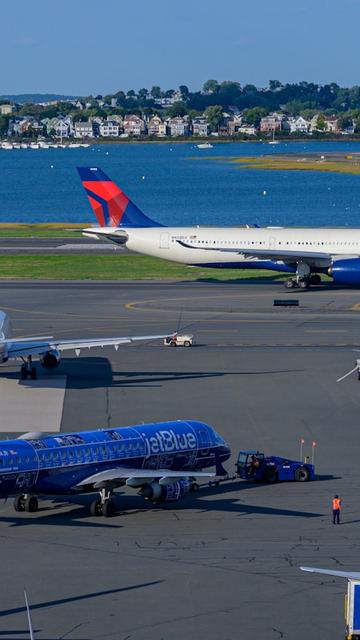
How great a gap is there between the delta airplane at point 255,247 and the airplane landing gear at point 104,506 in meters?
63.8

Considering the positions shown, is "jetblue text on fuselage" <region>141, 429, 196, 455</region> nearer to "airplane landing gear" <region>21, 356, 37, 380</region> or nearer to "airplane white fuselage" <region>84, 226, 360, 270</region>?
"airplane landing gear" <region>21, 356, 37, 380</region>

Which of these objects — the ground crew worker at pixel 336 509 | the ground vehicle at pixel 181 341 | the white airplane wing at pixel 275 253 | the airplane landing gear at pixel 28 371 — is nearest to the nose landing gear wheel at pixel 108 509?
the ground crew worker at pixel 336 509

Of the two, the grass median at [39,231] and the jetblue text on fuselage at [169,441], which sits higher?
the jetblue text on fuselage at [169,441]

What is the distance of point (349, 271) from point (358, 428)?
1891 inches

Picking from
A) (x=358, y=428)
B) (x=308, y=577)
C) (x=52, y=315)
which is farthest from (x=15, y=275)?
(x=308, y=577)

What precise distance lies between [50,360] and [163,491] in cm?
3037

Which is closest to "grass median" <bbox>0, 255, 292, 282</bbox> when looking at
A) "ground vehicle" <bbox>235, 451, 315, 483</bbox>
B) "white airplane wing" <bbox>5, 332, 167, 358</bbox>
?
"white airplane wing" <bbox>5, 332, 167, 358</bbox>

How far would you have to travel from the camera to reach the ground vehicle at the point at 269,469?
58281mm

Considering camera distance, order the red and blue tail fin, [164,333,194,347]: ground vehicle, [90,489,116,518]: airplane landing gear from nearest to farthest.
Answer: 1. [90,489,116,518]: airplane landing gear
2. [164,333,194,347]: ground vehicle
3. the red and blue tail fin

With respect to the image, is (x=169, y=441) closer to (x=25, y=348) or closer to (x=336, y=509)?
(x=336, y=509)

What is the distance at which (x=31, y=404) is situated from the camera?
240ft

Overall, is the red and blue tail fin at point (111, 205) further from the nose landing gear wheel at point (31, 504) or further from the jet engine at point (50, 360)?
the nose landing gear wheel at point (31, 504)

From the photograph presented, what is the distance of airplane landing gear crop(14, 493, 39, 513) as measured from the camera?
5206 centimetres

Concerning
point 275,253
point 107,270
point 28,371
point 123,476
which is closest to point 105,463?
point 123,476
